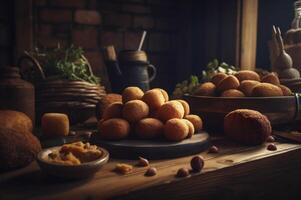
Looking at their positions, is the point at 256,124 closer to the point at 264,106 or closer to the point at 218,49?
the point at 264,106

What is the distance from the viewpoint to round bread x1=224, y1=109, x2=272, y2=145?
955 millimetres

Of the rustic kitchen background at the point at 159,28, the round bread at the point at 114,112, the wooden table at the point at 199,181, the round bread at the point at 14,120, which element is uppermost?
the rustic kitchen background at the point at 159,28

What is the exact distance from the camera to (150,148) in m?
0.83

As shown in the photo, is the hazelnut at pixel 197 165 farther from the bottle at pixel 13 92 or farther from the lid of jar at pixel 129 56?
the lid of jar at pixel 129 56

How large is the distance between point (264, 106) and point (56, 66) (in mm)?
779

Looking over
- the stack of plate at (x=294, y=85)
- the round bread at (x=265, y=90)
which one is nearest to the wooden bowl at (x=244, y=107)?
the round bread at (x=265, y=90)

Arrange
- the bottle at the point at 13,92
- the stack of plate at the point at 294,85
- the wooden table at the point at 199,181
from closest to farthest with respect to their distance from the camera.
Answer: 1. the wooden table at the point at 199,181
2. the bottle at the point at 13,92
3. the stack of plate at the point at 294,85

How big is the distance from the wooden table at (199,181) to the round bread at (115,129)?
0.26ft

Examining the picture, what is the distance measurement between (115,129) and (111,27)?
1459 millimetres

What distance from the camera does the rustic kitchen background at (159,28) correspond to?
196cm

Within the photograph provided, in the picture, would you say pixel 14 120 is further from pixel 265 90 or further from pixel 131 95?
pixel 265 90

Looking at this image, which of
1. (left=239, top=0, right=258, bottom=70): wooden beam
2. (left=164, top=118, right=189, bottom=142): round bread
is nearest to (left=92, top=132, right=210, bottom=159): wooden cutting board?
(left=164, top=118, right=189, bottom=142): round bread

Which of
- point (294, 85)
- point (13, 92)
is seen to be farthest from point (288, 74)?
point (13, 92)

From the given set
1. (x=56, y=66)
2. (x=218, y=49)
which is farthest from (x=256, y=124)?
(x=218, y=49)
